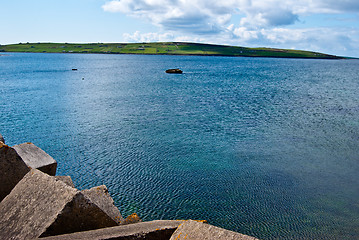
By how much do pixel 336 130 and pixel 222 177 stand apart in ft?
63.5

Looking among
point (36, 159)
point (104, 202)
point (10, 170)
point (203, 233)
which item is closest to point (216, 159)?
point (36, 159)

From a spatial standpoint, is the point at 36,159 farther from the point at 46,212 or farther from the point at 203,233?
the point at 203,233

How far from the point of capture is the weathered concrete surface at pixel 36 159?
10.5 metres

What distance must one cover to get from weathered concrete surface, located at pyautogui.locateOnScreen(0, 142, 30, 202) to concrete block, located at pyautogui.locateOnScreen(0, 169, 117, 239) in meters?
1.00

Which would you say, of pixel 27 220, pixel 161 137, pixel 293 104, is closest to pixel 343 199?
pixel 161 137

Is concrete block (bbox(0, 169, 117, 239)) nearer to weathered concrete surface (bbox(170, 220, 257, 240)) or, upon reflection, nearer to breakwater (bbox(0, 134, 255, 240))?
breakwater (bbox(0, 134, 255, 240))

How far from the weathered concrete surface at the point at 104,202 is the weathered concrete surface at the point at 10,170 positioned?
83.5 inches

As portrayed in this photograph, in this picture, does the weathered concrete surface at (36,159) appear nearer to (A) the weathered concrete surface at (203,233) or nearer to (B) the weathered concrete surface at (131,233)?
(B) the weathered concrete surface at (131,233)

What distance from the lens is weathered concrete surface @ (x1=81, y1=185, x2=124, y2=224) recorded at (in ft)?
26.4

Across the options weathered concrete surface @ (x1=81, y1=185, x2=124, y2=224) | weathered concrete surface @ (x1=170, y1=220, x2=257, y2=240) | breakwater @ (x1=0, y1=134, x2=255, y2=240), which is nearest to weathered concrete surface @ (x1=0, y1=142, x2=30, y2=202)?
breakwater @ (x1=0, y1=134, x2=255, y2=240)

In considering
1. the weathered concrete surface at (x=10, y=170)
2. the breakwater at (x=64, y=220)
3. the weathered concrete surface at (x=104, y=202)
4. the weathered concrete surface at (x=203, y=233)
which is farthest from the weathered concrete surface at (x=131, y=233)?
the weathered concrete surface at (x=10, y=170)

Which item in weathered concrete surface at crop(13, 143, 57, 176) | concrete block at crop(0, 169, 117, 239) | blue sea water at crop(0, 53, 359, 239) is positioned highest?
concrete block at crop(0, 169, 117, 239)

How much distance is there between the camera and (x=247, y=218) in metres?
15.3

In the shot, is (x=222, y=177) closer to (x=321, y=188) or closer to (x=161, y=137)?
(x=321, y=188)
